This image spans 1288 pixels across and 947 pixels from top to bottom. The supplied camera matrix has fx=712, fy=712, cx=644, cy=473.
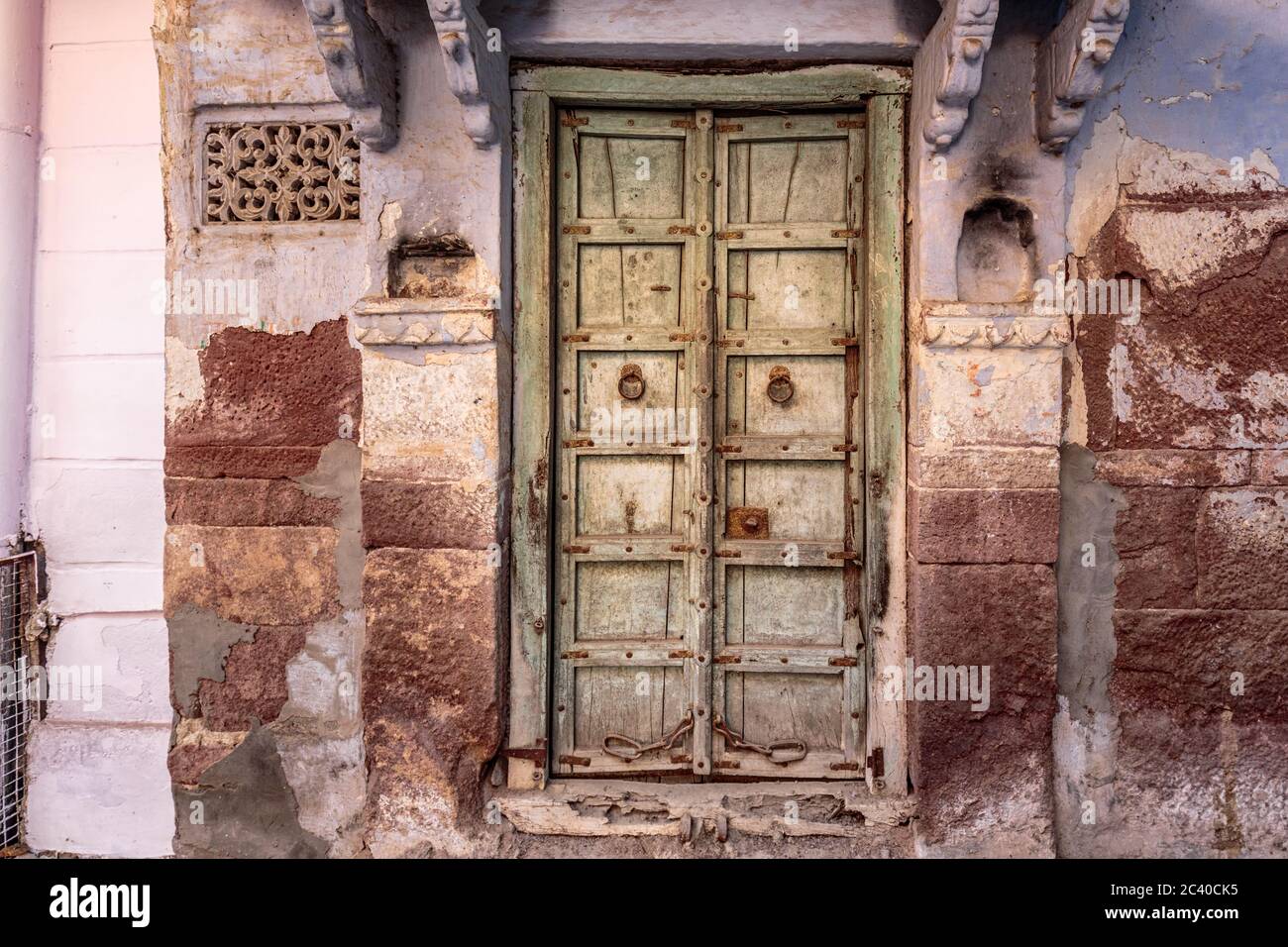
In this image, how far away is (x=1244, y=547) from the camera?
2.21 m

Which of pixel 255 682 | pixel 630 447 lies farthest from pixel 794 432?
pixel 255 682

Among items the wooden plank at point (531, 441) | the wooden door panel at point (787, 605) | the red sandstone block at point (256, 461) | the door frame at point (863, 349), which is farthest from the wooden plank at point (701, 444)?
the red sandstone block at point (256, 461)

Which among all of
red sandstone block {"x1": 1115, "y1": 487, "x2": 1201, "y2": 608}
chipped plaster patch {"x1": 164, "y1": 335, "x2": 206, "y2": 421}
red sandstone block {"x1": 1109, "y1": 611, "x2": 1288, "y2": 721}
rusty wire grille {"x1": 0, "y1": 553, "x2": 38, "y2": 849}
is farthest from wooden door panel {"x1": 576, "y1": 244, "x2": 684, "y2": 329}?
rusty wire grille {"x1": 0, "y1": 553, "x2": 38, "y2": 849}

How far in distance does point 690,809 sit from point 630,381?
4.71ft

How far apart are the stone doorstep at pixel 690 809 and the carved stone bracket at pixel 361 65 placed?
2.18 m

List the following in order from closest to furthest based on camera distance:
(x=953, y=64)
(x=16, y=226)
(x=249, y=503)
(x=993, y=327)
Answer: (x=953, y=64) → (x=993, y=327) → (x=249, y=503) → (x=16, y=226)

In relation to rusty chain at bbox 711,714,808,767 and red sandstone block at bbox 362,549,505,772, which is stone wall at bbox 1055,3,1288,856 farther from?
red sandstone block at bbox 362,549,505,772

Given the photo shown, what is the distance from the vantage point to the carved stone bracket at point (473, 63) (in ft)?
6.55

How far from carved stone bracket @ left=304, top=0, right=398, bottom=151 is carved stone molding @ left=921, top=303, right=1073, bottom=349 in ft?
5.84

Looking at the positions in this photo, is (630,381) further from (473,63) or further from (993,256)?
(993,256)

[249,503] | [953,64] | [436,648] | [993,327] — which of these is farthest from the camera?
[249,503]

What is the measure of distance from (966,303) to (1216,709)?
1.50 m

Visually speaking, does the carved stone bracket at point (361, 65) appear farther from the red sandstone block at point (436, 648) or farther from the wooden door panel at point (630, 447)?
the red sandstone block at point (436, 648)

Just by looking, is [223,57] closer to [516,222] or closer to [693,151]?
[516,222]
